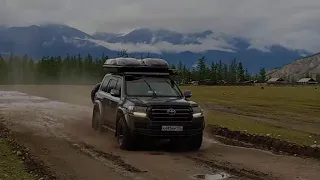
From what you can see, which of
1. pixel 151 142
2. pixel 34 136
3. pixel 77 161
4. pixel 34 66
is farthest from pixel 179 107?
pixel 34 66

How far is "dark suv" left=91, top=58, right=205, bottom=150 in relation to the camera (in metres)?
12.1

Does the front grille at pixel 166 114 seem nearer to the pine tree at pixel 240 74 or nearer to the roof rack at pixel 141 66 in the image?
the roof rack at pixel 141 66

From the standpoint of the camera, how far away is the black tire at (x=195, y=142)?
1259cm

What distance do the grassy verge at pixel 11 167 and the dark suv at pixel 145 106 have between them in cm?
277

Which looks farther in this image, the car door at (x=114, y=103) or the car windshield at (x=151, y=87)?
the car door at (x=114, y=103)

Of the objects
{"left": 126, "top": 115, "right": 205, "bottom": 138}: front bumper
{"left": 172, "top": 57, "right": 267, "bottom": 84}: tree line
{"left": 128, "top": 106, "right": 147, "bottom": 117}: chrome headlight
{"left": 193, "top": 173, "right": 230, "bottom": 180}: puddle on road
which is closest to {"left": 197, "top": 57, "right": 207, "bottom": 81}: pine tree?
{"left": 172, "top": 57, "right": 267, "bottom": 84}: tree line

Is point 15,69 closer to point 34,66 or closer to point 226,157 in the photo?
point 34,66

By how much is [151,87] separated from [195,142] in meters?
2.02

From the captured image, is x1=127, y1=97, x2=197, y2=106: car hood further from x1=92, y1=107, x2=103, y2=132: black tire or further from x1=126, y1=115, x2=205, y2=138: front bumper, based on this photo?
x1=92, y1=107, x2=103, y2=132: black tire

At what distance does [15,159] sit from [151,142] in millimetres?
3896

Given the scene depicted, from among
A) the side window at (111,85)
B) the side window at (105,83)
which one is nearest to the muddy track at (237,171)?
the side window at (111,85)

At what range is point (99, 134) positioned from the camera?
603 inches

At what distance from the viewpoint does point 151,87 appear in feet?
44.6

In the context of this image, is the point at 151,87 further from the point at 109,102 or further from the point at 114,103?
the point at 109,102
